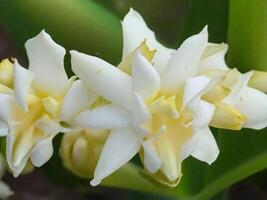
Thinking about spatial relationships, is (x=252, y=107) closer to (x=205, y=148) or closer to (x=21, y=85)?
(x=205, y=148)

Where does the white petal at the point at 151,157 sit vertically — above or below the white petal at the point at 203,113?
below

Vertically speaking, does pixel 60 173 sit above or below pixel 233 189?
above

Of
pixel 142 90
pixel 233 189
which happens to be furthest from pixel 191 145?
pixel 233 189

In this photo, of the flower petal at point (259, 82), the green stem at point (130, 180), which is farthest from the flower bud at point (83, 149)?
the flower petal at point (259, 82)

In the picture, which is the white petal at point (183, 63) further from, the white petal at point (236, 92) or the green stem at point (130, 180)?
the green stem at point (130, 180)

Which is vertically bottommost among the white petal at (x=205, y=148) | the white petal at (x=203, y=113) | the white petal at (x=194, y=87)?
the white petal at (x=205, y=148)

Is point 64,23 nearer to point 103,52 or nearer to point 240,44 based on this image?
point 103,52
